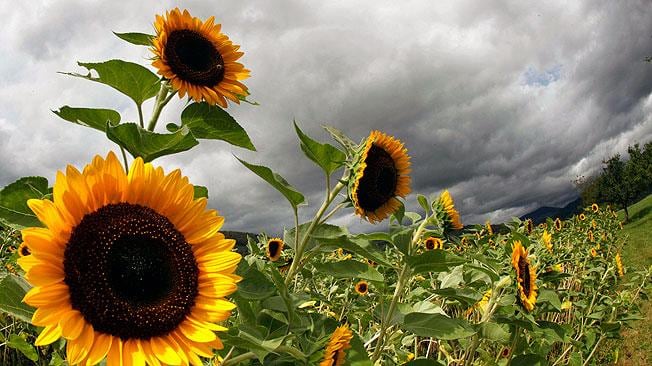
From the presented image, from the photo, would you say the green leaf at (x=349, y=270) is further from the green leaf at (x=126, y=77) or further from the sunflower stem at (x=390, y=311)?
the green leaf at (x=126, y=77)

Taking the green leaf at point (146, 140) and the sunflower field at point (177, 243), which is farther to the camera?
the green leaf at point (146, 140)

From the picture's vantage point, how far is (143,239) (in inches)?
41.4

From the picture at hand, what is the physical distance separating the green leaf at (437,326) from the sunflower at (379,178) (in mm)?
373

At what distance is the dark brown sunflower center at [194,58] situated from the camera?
1.63 m

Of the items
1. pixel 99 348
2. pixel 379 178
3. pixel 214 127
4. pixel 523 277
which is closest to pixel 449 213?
pixel 523 277

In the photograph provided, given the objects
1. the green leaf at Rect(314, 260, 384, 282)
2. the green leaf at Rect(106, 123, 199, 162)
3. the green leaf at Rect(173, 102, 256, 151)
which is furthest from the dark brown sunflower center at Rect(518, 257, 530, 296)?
the green leaf at Rect(106, 123, 199, 162)

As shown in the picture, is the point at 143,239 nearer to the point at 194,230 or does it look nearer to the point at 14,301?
the point at 194,230

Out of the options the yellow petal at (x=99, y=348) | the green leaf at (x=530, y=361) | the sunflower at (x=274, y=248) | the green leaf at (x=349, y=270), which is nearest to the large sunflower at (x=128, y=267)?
the yellow petal at (x=99, y=348)

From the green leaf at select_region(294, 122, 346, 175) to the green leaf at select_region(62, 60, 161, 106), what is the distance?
1.44ft

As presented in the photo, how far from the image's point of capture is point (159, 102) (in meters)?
1.47

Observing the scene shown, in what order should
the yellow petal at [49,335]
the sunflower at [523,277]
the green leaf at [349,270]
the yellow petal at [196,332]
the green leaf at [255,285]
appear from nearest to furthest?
the yellow petal at [49,335] < the yellow petal at [196,332] < the green leaf at [255,285] < the green leaf at [349,270] < the sunflower at [523,277]

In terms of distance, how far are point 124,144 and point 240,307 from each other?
50 centimetres

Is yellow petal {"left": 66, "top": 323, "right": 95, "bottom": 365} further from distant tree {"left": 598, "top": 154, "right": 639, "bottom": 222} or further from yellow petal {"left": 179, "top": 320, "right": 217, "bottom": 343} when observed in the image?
distant tree {"left": 598, "top": 154, "right": 639, "bottom": 222}

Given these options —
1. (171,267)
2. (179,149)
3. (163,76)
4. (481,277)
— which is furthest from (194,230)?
(481,277)
